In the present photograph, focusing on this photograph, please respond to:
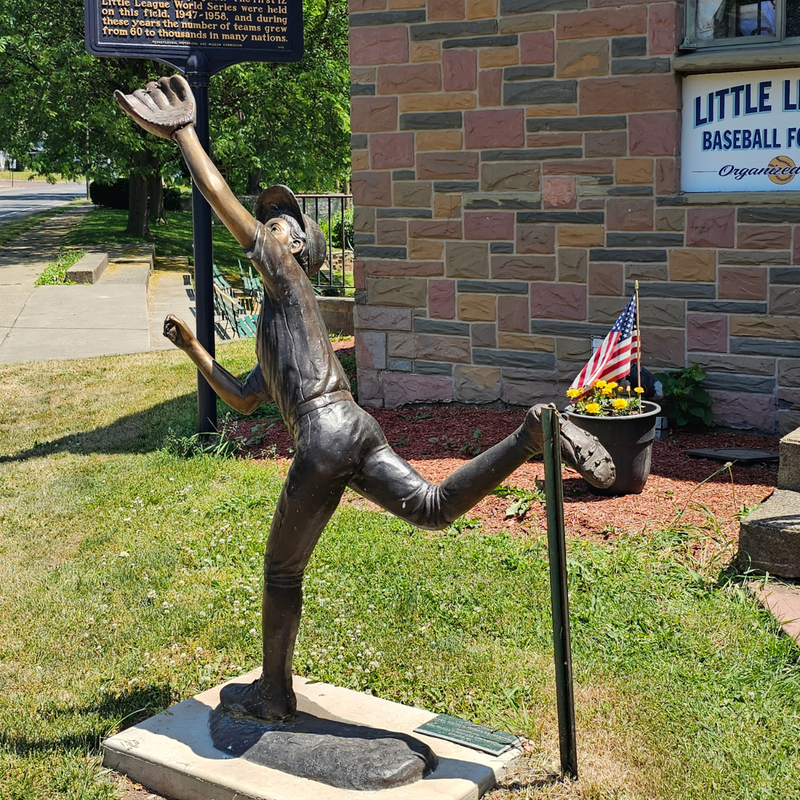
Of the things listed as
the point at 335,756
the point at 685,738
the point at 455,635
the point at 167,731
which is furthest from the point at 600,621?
the point at 167,731

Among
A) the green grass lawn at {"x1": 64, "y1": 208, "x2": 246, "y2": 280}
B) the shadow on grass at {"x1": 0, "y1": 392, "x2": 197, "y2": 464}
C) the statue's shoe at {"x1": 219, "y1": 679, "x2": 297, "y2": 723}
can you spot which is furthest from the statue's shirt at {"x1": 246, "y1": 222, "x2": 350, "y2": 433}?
the green grass lawn at {"x1": 64, "y1": 208, "x2": 246, "y2": 280}

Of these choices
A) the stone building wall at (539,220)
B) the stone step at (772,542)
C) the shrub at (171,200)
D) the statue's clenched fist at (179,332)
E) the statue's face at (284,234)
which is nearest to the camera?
the statue's face at (284,234)

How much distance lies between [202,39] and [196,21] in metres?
0.12

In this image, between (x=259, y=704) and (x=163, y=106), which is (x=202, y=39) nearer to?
(x=163, y=106)

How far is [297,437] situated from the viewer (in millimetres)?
3625

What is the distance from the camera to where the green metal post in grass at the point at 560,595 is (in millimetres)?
3338

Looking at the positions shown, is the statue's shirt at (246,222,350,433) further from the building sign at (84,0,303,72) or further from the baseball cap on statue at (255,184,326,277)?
the building sign at (84,0,303,72)

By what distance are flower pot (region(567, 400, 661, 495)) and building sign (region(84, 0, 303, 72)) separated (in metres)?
3.56

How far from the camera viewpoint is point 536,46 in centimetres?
783

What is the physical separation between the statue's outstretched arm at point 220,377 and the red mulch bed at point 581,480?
2461mm

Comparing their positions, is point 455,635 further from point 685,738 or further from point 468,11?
point 468,11

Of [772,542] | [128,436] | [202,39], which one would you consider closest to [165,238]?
[128,436]

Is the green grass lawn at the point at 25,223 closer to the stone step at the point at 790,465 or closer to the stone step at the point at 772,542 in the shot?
the stone step at the point at 790,465

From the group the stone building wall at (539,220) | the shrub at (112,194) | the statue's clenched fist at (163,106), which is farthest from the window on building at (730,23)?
the shrub at (112,194)
